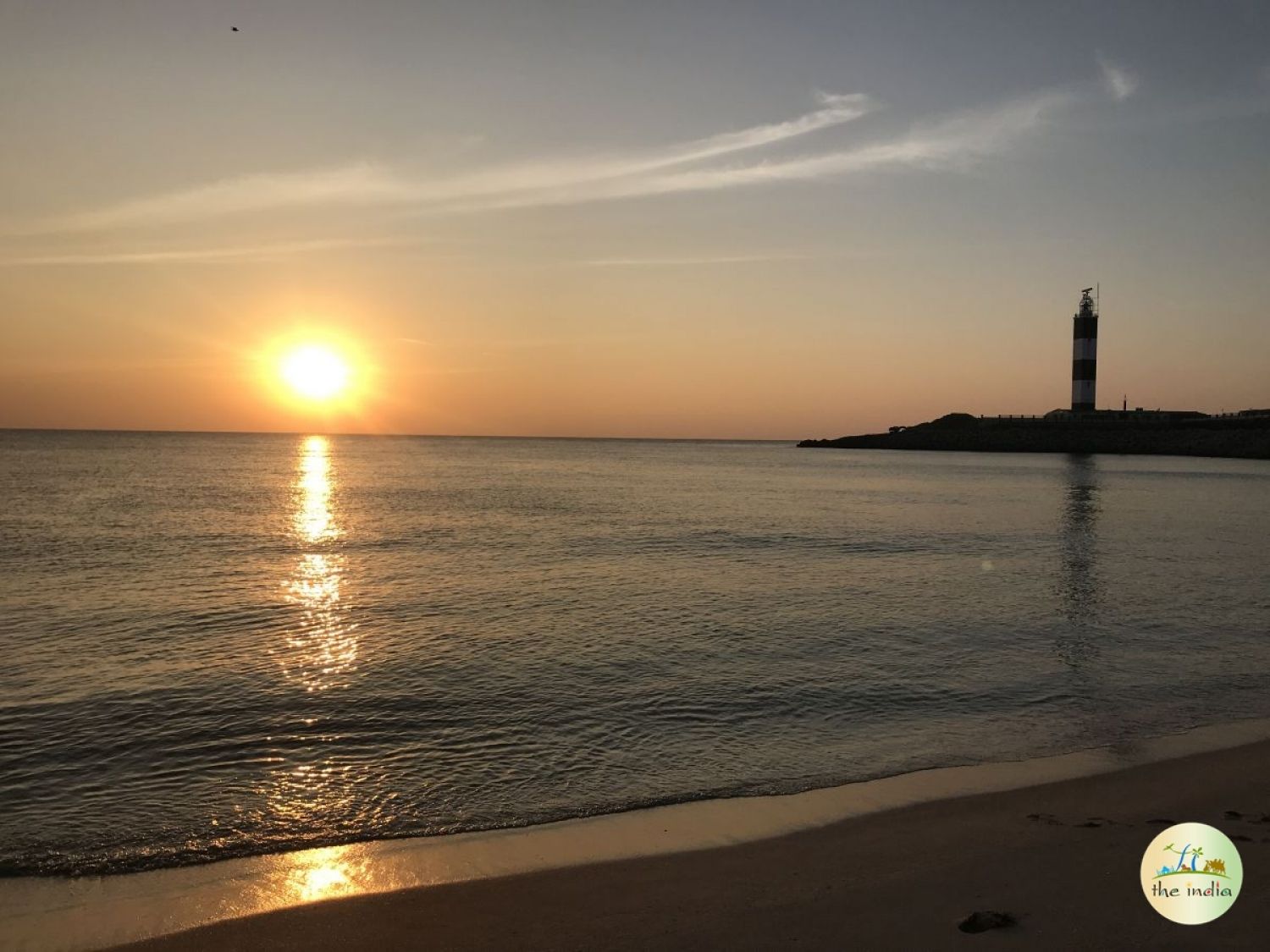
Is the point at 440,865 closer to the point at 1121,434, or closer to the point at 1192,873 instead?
the point at 1192,873

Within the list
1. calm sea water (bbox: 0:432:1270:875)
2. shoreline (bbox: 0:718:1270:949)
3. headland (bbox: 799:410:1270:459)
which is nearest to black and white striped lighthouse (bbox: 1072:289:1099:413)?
headland (bbox: 799:410:1270:459)

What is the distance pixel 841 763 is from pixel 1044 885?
358 centimetres

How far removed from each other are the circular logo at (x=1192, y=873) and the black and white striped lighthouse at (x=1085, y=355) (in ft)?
420

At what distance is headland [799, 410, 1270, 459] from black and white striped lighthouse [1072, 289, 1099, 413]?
2526 millimetres

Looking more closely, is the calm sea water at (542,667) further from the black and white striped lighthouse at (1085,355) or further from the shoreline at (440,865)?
the black and white striped lighthouse at (1085,355)

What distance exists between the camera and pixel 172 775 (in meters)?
10.1

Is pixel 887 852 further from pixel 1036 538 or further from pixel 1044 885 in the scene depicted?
pixel 1036 538

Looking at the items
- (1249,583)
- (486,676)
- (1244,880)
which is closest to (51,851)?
(486,676)

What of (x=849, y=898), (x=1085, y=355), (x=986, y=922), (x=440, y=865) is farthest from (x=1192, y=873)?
(x=1085, y=355)

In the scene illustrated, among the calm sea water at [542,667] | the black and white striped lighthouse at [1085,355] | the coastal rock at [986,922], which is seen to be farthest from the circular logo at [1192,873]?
the black and white striped lighthouse at [1085,355]

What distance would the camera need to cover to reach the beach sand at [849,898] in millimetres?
6215

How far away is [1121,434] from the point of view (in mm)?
133750

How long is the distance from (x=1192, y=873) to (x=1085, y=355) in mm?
133425

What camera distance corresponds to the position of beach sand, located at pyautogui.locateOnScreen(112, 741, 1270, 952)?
6.21m
